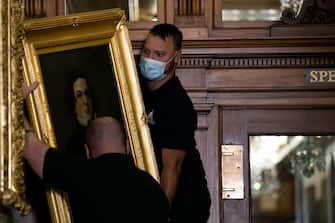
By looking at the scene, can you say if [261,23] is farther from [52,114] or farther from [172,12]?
[52,114]

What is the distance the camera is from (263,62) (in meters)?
5.43

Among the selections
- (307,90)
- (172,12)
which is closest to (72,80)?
(172,12)

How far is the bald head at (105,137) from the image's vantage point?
162 inches

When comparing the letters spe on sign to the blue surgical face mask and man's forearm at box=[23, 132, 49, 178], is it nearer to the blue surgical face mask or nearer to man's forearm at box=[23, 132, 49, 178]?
the blue surgical face mask

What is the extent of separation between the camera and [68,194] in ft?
14.0

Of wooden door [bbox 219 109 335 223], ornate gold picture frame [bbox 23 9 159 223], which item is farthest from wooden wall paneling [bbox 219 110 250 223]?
ornate gold picture frame [bbox 23 9 159 223]

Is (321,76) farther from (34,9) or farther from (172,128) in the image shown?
(34,9)

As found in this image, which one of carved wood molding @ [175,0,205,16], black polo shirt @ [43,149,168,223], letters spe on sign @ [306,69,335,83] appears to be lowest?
black polo shirt @ [43,149,168,223]

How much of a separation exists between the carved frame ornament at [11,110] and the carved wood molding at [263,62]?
1.42 metres

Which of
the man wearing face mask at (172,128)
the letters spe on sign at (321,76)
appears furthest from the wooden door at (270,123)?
the man wearing face mask at (172,128)

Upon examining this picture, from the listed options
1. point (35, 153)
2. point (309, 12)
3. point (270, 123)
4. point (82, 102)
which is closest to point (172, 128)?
point (82, 102)

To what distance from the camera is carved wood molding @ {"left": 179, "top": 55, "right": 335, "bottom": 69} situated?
17.7 ft

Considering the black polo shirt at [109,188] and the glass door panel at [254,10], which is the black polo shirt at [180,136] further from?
the glass door panel at [254,10]

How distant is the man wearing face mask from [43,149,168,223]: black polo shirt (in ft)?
1.83
